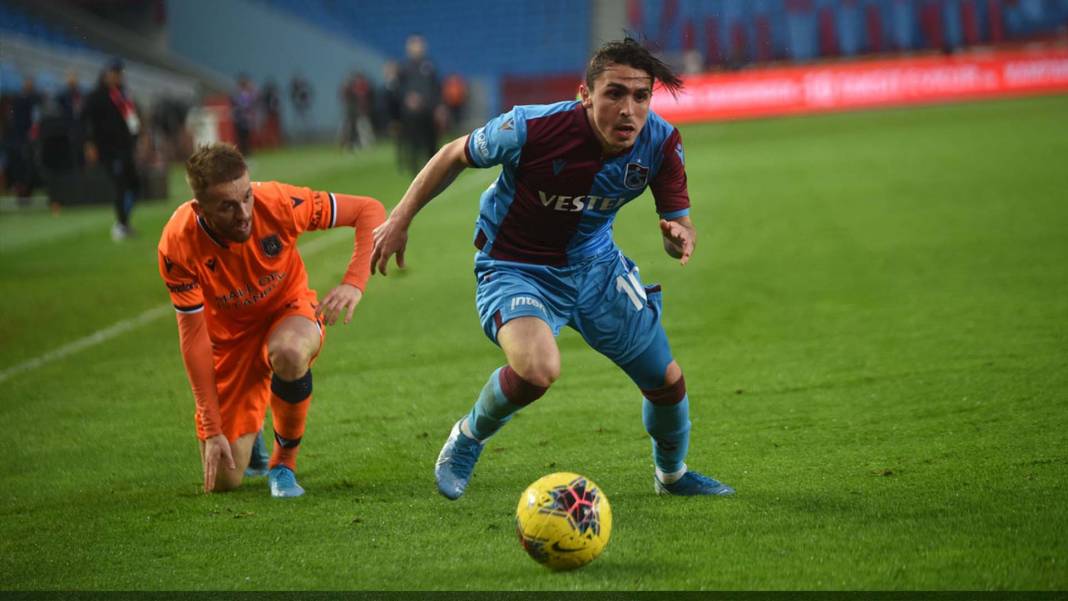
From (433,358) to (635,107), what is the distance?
4058 mm

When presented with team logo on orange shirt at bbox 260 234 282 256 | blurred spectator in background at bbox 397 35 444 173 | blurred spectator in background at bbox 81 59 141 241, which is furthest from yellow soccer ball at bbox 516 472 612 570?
blurred spectator in background at bbox 397 35 444 173

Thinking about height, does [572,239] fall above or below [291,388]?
above

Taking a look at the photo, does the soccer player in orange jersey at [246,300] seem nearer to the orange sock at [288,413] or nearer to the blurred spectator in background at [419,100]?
the orange sock at [288,413]

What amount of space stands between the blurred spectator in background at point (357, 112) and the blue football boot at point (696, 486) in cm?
2778

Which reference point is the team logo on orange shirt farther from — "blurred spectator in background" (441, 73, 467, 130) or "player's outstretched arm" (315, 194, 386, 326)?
"blurred spectator in background" (441, 73, 467, 130)

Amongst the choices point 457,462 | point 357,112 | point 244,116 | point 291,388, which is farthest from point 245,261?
point 357,112

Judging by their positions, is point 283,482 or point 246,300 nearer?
point 283,482

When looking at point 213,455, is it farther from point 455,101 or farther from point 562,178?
point 455,101

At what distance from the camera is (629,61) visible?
4.85 metres

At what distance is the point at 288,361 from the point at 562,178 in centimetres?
154

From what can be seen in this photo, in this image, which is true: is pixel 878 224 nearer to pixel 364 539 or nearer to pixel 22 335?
pixel 22 335

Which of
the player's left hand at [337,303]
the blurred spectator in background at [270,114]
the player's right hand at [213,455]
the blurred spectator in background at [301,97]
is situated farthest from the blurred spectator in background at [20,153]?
the player's right hand at [213,455]

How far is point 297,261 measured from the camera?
6090mm

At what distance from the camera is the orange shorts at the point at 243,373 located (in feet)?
19.6
